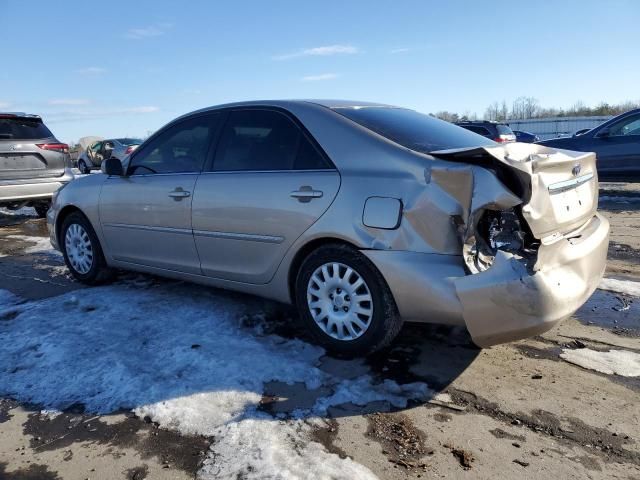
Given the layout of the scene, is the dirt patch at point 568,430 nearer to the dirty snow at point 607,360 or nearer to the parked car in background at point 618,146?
the dirty snow at point 607,360


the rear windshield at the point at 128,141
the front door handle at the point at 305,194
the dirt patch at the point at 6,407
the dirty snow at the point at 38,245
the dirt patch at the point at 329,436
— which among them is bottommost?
the dirt patch at the point at 329,436

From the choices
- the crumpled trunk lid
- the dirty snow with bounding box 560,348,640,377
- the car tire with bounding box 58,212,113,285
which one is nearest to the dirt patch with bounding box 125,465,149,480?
the crumpled trunk lid

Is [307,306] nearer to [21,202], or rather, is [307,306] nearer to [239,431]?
[239,431]

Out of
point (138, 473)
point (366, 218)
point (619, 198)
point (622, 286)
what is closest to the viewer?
point (138, 473)

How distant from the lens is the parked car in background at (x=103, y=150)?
21.1 m

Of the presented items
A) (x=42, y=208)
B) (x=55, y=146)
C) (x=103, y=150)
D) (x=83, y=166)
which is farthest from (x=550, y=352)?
(x=83, y=166)

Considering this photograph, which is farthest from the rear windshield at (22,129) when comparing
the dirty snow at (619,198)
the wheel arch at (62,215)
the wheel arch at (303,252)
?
the dirty snow at (619,198)

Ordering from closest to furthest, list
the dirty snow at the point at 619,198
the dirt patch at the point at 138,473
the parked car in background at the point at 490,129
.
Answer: the dirt patch at the point at 138,473 < the dirty snow at the point at 619,198 < the parked car in background at the point at 490,129

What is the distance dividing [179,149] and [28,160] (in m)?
5.41

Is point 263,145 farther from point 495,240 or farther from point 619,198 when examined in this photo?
point 619,198

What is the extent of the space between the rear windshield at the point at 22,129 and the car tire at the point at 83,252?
13.2ft

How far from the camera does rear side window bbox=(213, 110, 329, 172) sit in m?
3.43

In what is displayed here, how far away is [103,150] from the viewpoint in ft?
72.8

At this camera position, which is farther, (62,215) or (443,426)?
(62,215)
